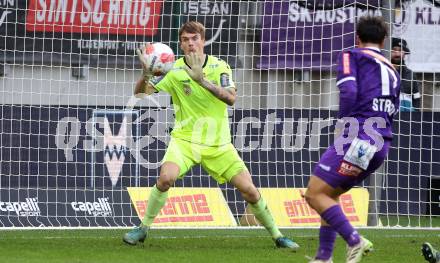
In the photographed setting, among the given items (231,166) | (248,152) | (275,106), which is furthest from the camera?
(275,106)

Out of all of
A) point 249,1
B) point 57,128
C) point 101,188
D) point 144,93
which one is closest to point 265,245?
point 144,93

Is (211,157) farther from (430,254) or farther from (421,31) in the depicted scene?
(421,31)

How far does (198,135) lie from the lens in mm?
10172

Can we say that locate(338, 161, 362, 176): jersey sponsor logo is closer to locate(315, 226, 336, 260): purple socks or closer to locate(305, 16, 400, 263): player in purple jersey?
locate(305, 16, 400, 263): player in purple jersey

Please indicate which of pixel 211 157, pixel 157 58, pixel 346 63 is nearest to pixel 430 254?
pixel 346 63

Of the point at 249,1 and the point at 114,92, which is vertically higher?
the point at 249,1

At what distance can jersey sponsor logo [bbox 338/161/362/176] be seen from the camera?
7754 millimetres

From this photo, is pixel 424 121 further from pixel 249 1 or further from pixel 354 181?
pixel 354 181

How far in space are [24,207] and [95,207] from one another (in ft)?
2.77

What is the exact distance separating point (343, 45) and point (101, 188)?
393cm

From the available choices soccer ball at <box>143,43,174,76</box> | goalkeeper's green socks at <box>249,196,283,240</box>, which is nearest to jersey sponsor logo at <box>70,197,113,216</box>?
goalkeeper's green socks at <box>249,196,283,240</box>

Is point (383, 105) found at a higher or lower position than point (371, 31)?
lower

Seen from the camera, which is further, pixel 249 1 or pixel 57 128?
pixel 249 1

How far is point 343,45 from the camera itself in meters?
15.0
